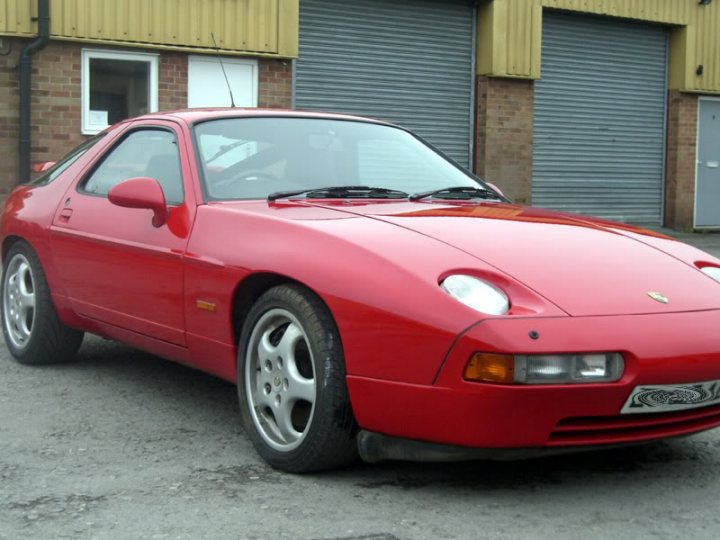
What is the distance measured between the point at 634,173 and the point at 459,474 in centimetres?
1558

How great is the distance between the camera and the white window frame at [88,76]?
12.9 m

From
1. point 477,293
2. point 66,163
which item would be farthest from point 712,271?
point 66,163

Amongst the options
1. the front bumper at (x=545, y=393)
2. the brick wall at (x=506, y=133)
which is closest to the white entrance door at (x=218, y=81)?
the brick wall at (x=506, y=133)

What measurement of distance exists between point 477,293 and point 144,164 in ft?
7.27

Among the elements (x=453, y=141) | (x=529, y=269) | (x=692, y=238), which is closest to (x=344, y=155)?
(x=529, y=269)

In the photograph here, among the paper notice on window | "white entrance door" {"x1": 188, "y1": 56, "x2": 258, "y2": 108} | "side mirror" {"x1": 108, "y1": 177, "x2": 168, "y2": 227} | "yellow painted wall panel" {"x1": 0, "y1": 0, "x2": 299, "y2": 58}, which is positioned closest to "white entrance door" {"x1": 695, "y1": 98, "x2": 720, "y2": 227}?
"yellow painted wall panel" {"x1": 0, "y1": 0, "x2": 299, "y2": 58}

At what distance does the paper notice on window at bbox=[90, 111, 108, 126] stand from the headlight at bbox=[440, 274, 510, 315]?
1045 cm

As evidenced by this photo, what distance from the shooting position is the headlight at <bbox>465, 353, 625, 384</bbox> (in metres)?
3.11

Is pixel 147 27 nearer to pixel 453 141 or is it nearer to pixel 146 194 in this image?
pixel 453 141

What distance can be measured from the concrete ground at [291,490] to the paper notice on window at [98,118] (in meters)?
8.98

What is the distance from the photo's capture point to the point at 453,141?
1628cm

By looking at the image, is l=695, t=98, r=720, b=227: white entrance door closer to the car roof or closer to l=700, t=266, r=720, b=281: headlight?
the car roof

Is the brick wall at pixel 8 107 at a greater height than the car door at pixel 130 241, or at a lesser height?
greater

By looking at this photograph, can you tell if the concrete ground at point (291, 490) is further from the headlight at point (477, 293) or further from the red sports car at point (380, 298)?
the headlight at point (477, 293)
